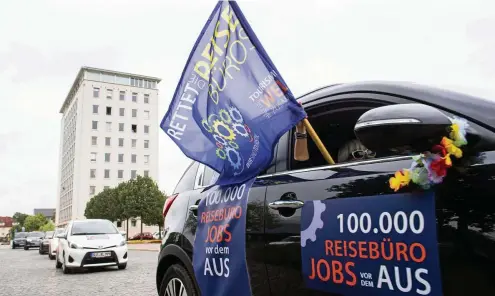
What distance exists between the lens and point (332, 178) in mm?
2072

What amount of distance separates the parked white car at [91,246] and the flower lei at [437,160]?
37.6ft

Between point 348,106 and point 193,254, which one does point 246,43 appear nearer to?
point 348,106

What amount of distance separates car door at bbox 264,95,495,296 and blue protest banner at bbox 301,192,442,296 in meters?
0.04

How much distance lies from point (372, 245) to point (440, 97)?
67cm

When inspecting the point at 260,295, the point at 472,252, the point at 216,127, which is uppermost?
the point at 216,127

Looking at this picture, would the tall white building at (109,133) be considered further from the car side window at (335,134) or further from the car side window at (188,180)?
the car side window at (335,134)

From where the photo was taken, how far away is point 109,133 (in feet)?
258

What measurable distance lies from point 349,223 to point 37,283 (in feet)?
32.1

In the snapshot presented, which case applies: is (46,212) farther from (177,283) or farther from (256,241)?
(256,241)

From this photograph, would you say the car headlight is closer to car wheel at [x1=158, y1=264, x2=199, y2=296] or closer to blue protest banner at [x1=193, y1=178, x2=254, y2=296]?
car wheel at [x1=158, y1=264, x2=199, y2=296]

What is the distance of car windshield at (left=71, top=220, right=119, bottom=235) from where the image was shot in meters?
12.6

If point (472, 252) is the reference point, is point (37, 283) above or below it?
below

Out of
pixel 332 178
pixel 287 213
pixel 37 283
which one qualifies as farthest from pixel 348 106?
pixel 37 283

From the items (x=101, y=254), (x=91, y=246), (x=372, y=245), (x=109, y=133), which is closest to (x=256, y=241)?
(x=372, y=245)
